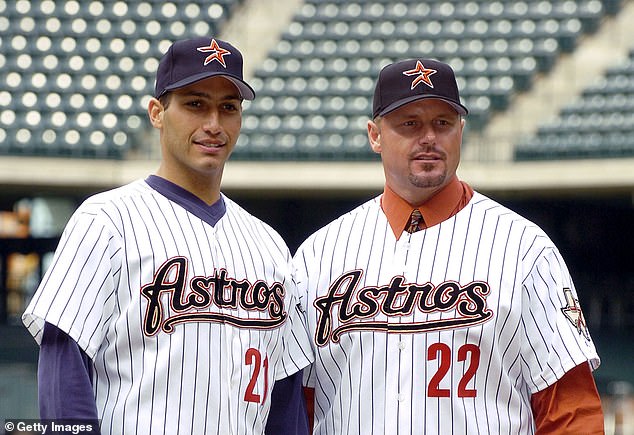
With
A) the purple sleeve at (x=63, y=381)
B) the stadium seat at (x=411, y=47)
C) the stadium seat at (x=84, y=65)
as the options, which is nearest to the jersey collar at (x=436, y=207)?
the purple sleeve at (x=63, y=381)

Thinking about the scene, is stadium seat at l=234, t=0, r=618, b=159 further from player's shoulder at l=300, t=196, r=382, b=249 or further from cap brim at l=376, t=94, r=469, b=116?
cap brim at l=376, t=94, r=469, b=116

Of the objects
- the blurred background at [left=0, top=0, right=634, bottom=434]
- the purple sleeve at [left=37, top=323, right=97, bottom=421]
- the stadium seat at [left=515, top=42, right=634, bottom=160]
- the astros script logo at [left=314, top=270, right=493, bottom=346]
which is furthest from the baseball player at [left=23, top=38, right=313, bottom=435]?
the stadium seat at [left=515, top=42, right=634, bottom=160]

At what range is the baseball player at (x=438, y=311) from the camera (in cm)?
246

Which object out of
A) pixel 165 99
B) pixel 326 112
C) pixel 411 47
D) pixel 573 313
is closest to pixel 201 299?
pixel 165 99

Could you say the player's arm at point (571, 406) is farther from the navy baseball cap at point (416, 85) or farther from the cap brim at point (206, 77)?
the cap brim at point (206, 77)

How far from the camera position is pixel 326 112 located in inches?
416

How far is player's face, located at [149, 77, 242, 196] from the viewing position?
240 cm

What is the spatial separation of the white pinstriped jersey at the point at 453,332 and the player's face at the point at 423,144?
13 cm

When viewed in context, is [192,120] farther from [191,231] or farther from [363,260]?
[363,260]

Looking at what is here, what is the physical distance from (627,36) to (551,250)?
9.41 metres

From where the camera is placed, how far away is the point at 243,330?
2.40 meters

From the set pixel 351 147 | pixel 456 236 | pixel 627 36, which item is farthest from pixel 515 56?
pixel 456 236

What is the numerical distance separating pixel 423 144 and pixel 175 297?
2.35 ft
